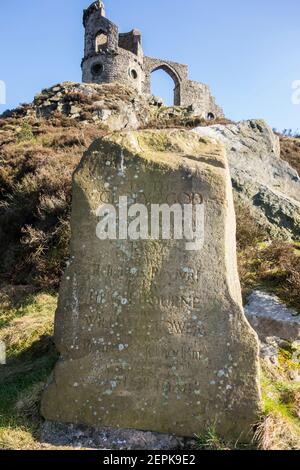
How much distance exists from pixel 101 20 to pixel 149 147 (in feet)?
111

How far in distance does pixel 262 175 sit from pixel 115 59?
25.7 m

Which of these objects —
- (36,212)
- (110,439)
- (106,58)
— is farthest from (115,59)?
(110,439)

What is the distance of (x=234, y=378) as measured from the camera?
13.2 ft

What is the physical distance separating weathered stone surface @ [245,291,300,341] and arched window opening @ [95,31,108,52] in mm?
31510

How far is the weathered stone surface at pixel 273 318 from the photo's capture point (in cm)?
611

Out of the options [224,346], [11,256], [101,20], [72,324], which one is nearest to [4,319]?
[11,256]

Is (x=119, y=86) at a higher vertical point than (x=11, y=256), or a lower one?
higher

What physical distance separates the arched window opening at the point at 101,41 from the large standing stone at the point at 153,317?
106 feet

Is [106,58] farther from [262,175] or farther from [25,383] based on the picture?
[25,383]

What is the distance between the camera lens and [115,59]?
33.2m

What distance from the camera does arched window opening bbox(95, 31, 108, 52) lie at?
33781 mm

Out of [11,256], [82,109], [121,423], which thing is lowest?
[121,423]

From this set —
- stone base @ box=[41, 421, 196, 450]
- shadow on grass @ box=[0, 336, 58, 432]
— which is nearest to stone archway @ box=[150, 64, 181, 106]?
shadow on grass @ box=[0, 336, 58, 432]

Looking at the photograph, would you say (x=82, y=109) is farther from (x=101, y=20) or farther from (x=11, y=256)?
(x=101, y=20)
